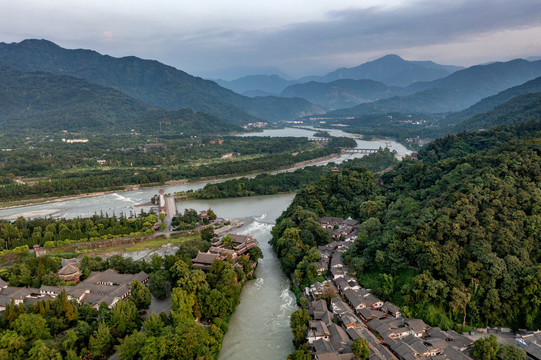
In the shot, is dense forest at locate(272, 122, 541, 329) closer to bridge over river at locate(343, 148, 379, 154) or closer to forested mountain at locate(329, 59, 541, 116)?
bridge over river at locate(343, 148, 379, 154)

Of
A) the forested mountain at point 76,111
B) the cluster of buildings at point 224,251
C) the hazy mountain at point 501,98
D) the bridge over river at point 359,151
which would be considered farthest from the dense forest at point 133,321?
the hazy mountain at point 501,98

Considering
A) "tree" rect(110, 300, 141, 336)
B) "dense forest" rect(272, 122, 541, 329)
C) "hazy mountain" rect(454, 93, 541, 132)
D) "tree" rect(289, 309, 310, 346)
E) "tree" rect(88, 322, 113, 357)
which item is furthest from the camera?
"hazy mountain" rect(454, 93, 541, 132)

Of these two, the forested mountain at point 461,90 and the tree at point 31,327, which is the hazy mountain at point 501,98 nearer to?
the forested mountain at point 461,90

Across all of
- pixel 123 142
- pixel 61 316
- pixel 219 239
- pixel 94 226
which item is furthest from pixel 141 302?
pixel 123 142

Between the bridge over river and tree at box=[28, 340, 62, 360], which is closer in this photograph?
tree at box=[28, 340, 62, 360]

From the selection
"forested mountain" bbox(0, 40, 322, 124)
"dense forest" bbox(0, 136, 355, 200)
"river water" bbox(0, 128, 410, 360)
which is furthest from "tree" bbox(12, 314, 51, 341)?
"forested mountain" bbox(0, 40, 322, 124)

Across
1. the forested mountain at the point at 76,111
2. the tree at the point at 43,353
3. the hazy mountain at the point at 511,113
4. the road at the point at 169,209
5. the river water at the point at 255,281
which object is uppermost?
the forested mountain at the point at 76,111

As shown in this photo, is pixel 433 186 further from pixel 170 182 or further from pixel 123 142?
pixel 123 142

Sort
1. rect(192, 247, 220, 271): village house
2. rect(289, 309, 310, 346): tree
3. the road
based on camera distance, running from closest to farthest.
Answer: rect(289, 309, 310, 346): tree, rect(192, 247, 220, 271): village house, the road
